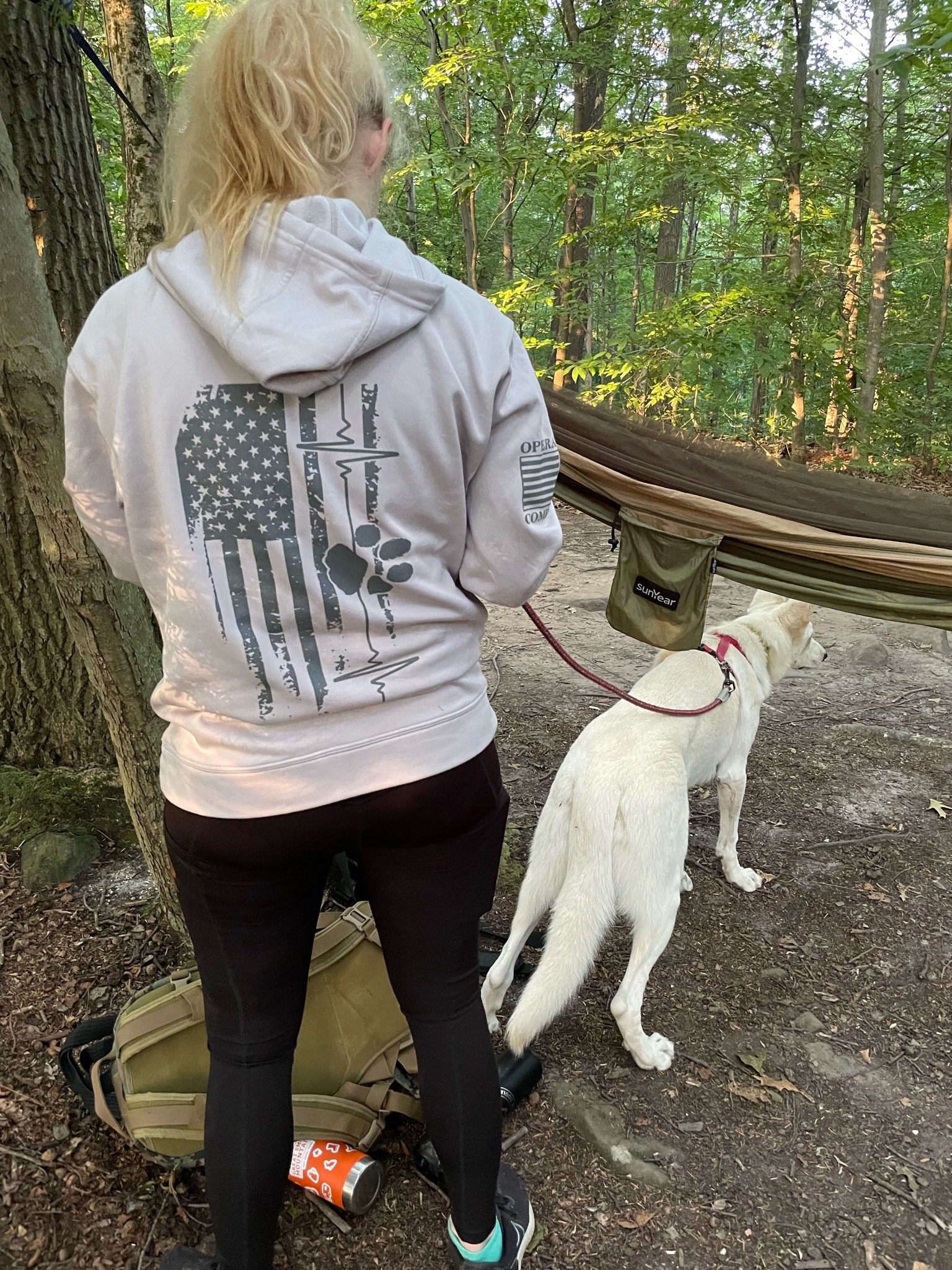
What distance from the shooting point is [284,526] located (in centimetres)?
90

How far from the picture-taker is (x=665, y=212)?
6938 millimetres

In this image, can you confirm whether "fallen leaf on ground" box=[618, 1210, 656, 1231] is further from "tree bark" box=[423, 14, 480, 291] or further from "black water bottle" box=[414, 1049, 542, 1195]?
"tree bark" box=[423, 14, 480, 291]

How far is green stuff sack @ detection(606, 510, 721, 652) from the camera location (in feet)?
6.82

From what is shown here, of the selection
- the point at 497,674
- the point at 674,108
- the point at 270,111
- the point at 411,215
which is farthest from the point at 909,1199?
the point at 411,215

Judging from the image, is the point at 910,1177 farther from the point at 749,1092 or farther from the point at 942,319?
the point at 942,319

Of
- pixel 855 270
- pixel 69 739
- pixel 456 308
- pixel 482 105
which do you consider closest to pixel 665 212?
pixel 855 270

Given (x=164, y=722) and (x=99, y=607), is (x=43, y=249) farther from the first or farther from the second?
(x=164, y=722)

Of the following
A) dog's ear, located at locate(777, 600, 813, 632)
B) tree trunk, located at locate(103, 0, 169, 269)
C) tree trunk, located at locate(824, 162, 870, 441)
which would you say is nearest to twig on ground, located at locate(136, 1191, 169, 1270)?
dog's ear, located at locate(777, 600, 813, 632)

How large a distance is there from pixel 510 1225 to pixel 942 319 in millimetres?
9770

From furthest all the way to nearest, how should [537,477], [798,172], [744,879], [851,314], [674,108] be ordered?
[851,314]
[798,172]
[674,108]
[744,879]
[537,477]

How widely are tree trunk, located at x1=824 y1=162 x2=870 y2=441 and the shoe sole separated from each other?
7.47m

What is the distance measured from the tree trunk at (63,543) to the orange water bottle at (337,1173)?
0.71 m

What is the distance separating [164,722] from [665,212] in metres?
6.81

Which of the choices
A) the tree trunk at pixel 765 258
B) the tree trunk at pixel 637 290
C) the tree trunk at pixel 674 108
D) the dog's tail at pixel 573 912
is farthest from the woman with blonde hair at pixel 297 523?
the tree trunk at pixel 637 290
